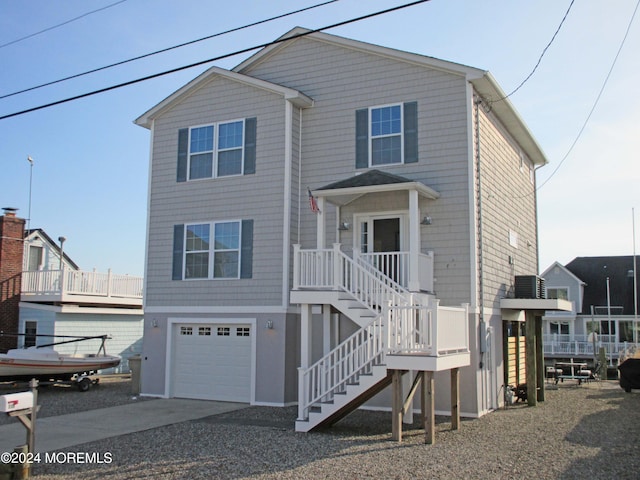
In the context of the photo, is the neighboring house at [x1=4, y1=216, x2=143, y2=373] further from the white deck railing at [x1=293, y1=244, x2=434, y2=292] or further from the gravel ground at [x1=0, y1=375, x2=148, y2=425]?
the white deck railing at [x1=293, y1=244, x2=434, y2=292]

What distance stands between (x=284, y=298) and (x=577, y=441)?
24.7 feet

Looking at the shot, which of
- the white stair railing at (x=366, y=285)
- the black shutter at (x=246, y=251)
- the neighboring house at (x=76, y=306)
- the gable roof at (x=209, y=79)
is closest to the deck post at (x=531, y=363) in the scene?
the white stair railing at (x=366, y=285)

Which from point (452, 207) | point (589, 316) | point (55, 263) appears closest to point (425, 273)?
point (452, 207)

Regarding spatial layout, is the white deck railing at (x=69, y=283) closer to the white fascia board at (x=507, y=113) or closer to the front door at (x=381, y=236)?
the front door at (x=381, y=236)

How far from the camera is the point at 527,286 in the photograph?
55.4 feet

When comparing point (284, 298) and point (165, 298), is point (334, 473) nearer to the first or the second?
point (284, 298)

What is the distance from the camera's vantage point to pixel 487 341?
15.0m

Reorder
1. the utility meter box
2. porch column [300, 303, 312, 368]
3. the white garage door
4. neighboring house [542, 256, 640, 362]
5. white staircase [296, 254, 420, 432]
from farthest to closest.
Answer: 1. neighboring house [542, 256, 640, 362]
2. the white garage door
3. porch column [300, 303, 312, 368]
4. white staircase [296, 254, 420, 432]
5. the utility meter box

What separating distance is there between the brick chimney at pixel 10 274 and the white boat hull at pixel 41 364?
5766mm

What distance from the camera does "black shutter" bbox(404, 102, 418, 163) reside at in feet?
50.5

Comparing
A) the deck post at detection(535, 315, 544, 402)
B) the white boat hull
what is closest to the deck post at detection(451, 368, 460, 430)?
the deck post at detection(535, 315, 544, 402)

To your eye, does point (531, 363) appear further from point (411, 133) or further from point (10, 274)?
point (10, 274)

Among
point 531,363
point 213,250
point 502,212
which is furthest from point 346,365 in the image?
point 502,212

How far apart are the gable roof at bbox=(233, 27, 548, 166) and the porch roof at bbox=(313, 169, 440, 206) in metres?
2.77
